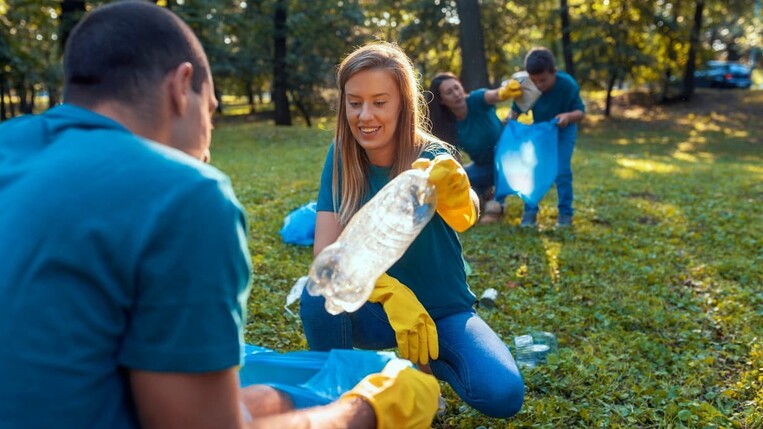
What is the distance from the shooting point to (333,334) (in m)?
2.40

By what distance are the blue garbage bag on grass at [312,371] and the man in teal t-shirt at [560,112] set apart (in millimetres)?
4057

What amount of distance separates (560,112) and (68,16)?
12.6m

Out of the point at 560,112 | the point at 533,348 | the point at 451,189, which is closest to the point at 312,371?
the point at 451,189

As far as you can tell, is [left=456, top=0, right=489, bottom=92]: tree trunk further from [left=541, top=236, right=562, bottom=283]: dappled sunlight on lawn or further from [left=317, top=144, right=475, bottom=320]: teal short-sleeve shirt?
[left=317, top=144, right=475, bottom=320]: teal short-sleeve shirt

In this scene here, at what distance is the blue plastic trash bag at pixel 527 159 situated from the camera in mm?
5504

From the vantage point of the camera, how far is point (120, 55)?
4.00 feet

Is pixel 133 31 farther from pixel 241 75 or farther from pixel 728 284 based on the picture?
pixel 241 75

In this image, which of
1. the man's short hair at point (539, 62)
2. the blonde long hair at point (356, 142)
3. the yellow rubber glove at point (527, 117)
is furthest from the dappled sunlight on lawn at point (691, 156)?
the blonde long hair at point (356, 142)

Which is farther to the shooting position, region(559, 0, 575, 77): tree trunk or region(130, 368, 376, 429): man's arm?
region(559, 0, 575, 77): tree trunk

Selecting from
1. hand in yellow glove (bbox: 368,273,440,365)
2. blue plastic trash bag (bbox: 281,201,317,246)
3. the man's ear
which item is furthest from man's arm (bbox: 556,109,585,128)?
the man's ear

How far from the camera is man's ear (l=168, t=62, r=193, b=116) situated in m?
1.27

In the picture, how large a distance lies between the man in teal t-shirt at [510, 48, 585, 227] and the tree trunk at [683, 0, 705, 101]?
650 inches

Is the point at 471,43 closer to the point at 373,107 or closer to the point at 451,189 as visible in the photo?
the point at 373,107

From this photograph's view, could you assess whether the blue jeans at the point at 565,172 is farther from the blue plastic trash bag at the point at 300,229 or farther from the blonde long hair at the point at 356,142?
the blonde long hair at the point at 356,142
